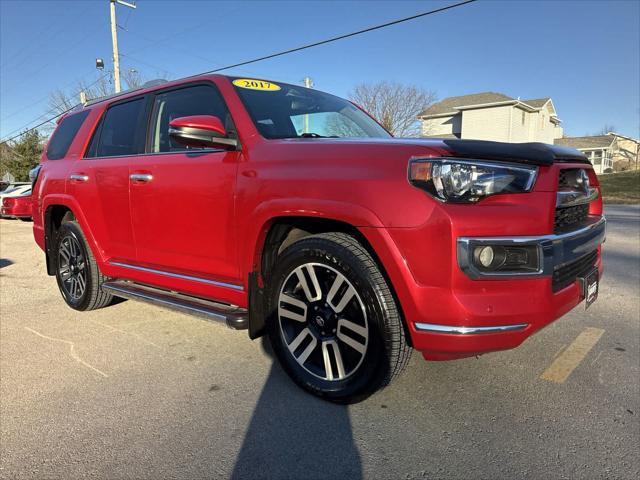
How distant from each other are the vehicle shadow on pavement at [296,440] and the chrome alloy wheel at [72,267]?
8.38 feet

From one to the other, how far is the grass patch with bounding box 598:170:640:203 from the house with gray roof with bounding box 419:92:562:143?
6560 millimetres

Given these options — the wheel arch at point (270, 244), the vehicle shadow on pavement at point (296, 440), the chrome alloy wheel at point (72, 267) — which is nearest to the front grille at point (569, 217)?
the wheel arch at point (270, 244)

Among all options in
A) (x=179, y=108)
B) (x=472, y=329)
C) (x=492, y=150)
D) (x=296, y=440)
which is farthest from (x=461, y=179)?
(x=179, y=108)

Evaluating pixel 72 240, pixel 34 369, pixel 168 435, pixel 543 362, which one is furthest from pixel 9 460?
pixel 543 362

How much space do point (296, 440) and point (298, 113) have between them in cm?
220

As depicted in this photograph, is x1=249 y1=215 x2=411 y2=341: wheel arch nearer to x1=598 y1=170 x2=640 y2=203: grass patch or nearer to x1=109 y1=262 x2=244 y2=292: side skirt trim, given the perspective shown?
x1=109 y1=262 x2=244 y2=292: side skirt trim

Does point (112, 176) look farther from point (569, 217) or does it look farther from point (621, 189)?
point (621, 189)

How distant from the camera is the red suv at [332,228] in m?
2.11

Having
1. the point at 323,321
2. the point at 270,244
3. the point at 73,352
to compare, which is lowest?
the point at 73,352

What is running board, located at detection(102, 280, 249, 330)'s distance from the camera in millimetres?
2805

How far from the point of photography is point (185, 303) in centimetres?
316

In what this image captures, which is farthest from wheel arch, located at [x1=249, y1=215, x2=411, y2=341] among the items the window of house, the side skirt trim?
the window of house

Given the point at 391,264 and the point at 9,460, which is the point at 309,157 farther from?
the point at 9,460

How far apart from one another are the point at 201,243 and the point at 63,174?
217 cm
